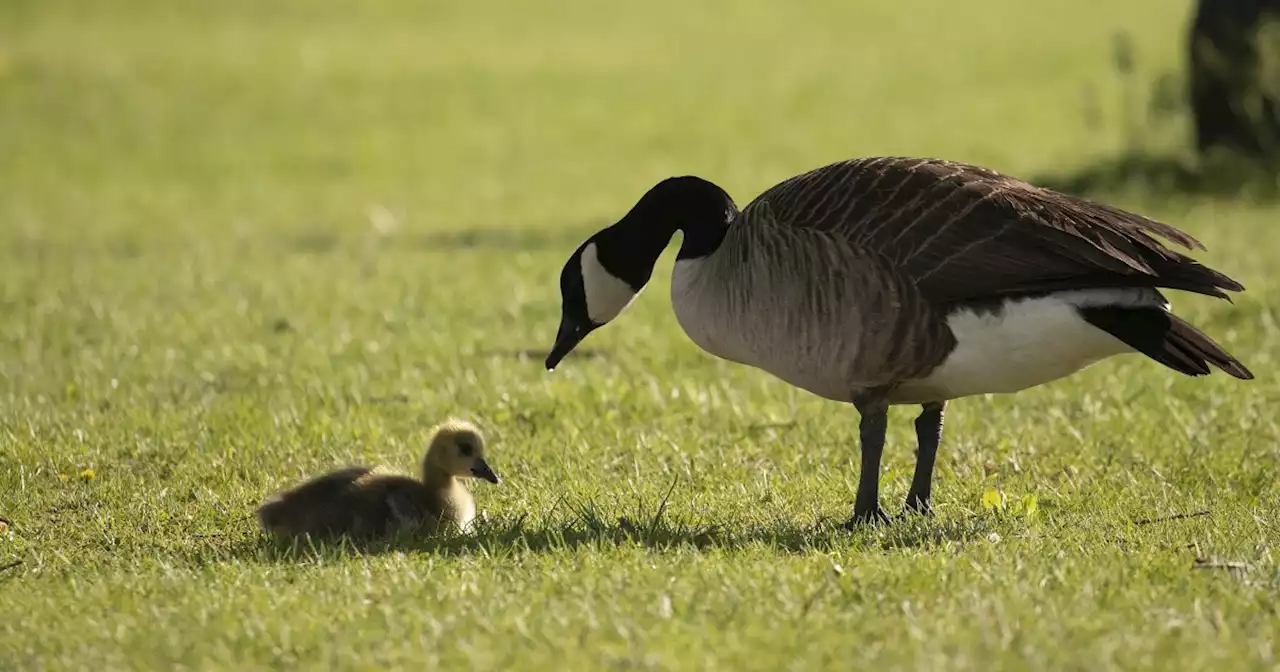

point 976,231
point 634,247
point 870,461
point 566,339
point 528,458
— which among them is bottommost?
point 528,458

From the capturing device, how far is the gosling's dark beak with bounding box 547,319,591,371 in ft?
24.5

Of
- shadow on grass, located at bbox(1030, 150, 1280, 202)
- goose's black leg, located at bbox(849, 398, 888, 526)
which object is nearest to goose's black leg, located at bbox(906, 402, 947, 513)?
goose's black leg, located at bbox(849, 398, 888, 526)

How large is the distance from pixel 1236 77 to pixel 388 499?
45.2 feet

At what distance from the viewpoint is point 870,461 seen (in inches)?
264

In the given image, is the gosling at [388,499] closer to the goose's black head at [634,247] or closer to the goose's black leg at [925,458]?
the goose's black head at [634,247]

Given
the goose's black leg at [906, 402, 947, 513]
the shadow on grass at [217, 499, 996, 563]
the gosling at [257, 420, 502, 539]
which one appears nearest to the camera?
the shadow on grass at [217, 499, 996, 563]

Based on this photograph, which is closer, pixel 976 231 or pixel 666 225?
pixel 976 231

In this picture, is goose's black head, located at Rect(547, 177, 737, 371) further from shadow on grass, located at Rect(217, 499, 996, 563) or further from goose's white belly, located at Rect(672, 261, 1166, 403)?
shadow on grass, located at Rect(217, 499, 996, 563)

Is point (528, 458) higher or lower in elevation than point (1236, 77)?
lower

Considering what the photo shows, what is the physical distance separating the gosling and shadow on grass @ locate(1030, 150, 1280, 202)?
12.5 meters

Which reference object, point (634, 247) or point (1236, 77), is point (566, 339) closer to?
point (634, 247)

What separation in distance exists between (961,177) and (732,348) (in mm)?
1167

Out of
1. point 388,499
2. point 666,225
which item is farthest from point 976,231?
point 388,499

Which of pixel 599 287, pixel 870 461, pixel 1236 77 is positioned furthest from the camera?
pixel 1236 77
